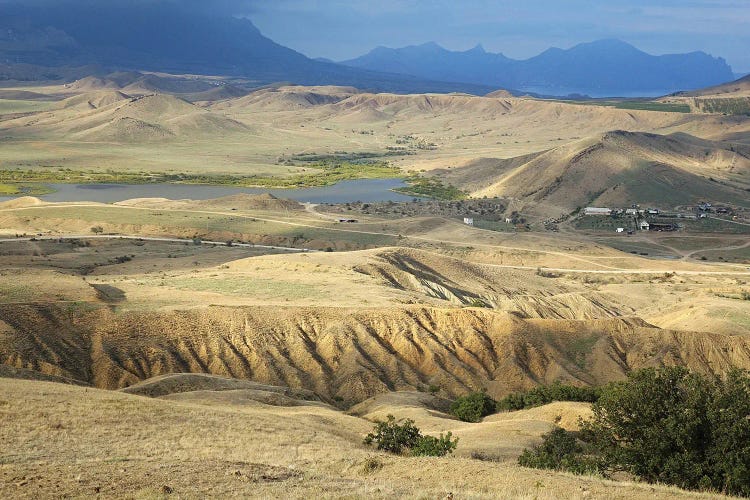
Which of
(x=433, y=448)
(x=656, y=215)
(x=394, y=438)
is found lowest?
(x=656, y=215)

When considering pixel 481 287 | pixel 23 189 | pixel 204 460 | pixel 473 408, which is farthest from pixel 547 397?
pixel 23 189

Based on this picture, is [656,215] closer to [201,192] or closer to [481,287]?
[481,287]

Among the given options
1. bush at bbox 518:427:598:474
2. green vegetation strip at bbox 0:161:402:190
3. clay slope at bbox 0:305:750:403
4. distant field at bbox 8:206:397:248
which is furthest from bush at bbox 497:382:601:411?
green vegetation strip at bbox 0:161:402:190

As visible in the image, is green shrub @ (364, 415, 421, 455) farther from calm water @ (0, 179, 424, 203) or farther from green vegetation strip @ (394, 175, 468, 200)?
green vegetation strip @ (394, 175, 468, 200)

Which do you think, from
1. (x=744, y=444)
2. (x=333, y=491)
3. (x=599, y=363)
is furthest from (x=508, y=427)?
(x=599, y=363)

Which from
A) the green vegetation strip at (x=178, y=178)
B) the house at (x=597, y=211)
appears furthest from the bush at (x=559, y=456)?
the green vegetation strip at (x=178, y=178)

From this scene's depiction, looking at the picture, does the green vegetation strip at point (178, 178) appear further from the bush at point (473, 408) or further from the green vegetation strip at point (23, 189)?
the bush at point (473, 408)

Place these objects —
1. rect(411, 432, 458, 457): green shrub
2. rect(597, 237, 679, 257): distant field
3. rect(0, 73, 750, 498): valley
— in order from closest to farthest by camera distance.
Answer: rect(0, 73, 750, 498): valley
rect(411, 432, 458, 457): green shrub
rect(597, 237, 679, 257): distant field
